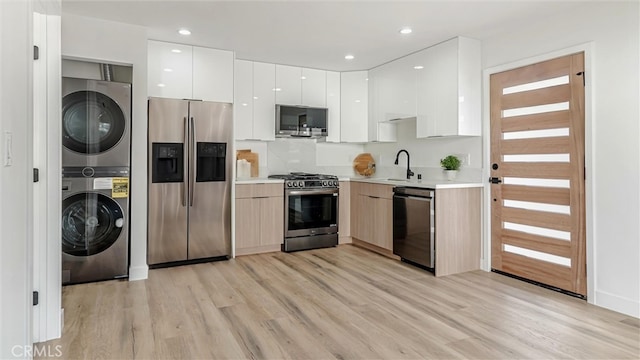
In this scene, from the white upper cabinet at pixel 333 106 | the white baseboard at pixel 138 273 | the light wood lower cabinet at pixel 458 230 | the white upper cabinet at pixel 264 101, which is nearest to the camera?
the white baseboard at pixel 138 273

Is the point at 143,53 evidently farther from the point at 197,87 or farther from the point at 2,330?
the point at 2,330

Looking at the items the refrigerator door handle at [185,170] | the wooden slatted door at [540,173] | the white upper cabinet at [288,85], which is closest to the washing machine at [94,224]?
the refrigerator door handle at [185,170]

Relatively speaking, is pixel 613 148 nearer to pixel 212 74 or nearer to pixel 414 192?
pixel 414 192

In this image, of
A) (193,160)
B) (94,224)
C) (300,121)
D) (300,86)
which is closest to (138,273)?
(94,224)

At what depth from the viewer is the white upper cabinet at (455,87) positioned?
3.83 metres

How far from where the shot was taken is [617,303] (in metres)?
2.83

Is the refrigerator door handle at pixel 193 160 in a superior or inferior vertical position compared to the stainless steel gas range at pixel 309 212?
superior

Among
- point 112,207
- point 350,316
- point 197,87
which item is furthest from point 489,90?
point 112,207

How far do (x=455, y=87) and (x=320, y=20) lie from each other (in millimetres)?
1554

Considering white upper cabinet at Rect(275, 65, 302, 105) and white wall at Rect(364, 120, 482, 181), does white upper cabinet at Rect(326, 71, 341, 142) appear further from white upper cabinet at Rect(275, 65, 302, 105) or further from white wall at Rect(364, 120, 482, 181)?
white wall at Rect(364, 120, 482, 181)

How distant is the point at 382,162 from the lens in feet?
18.0

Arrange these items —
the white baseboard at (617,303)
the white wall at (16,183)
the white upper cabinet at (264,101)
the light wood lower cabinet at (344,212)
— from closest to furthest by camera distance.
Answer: the white wall at (16,183)
the white baseboard at (617,303)
the white upper cabinet at (264,101)
the light wood lower cabinet at (344,212)

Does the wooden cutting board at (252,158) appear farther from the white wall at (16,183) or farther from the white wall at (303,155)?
the white wall at (16,183)

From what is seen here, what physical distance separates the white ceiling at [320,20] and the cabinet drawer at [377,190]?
161cm
